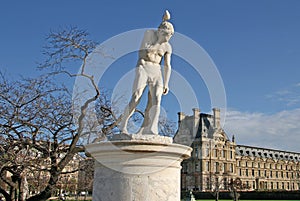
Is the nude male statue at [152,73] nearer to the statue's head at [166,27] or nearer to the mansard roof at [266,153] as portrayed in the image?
the statue's head at [166,27]

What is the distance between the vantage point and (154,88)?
7566 millimetres

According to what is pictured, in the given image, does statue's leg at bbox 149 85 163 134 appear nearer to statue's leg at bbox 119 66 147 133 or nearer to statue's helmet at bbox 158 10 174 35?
statue's leg at bbox 119 66 147 133

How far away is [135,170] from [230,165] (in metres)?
86.1

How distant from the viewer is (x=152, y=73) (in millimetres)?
7570

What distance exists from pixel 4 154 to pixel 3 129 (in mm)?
1028

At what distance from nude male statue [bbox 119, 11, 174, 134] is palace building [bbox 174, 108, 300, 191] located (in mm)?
59789

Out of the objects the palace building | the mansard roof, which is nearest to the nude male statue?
the palace building

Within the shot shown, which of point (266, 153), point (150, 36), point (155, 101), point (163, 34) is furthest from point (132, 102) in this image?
point (266, 153)

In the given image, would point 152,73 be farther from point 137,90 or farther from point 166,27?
point 166,27

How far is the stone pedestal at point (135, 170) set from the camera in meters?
6.53

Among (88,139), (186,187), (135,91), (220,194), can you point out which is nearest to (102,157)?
(135,91)

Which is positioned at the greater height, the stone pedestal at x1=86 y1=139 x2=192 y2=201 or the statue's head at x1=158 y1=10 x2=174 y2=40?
the statue's head at x1=158 y1=10 x2=174 y2=40

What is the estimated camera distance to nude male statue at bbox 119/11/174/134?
7.41 meters

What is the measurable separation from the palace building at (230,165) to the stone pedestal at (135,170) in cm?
6059
